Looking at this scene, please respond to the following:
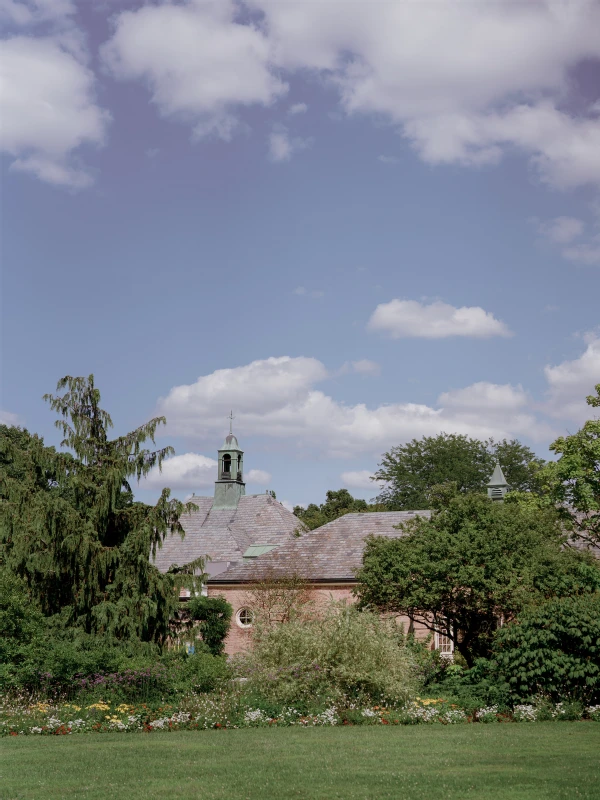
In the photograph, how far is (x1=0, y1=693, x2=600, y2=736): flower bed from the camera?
16.5 meters

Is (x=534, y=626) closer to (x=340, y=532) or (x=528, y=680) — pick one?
(x=528, y=680)

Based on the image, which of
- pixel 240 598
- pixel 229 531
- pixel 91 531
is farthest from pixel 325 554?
pixel 91 531

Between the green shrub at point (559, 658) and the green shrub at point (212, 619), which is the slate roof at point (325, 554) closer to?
the green shrub at point (212, 619)

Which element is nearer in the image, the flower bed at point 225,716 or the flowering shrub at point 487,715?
the flower bed at point 225,716

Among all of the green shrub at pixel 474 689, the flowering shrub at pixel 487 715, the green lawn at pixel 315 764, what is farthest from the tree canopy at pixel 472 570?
the green lawn at pixel 315 764

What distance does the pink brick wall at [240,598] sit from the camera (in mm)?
35750

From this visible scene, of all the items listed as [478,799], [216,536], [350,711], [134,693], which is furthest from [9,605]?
[216,536]

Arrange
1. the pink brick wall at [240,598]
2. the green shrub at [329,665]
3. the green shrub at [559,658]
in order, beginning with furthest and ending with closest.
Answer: the pink brick wall at [240,598] < the green shrub at [329,665] < the green shrub at [559,658]

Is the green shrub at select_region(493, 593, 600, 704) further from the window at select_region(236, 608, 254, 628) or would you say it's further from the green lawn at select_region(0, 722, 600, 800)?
the window at select_region(236, 608, 254, 628)

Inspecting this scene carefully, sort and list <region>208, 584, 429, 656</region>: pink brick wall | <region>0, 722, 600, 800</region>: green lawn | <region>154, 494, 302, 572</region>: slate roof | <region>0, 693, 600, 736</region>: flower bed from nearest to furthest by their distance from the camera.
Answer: <region>0, 722, 600, 800</region>: green lawn → <region>0, 693, 600, 736</region>: flower bed → <region>208, 584, 429, 656</region>: pink brick wall → <region>154, 494, 302, 572</region>: slate roof

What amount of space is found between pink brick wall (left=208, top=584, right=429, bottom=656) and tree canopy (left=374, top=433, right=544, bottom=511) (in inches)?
1372

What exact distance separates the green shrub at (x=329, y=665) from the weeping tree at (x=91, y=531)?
224 inches

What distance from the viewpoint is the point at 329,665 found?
18.5 m

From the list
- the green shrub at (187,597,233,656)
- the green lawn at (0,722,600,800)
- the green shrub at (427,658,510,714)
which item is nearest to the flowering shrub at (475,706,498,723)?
the green shrub at (427,658,510,714)
